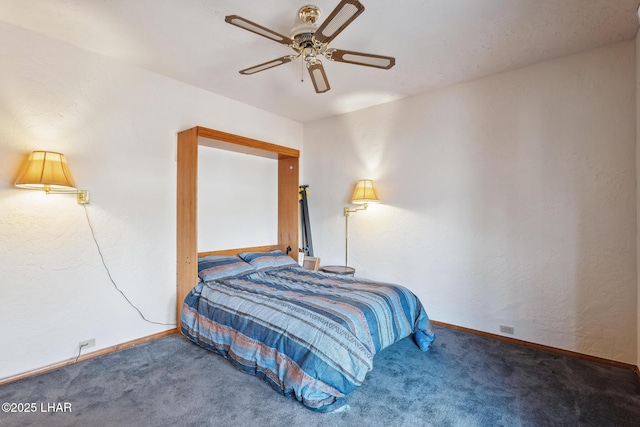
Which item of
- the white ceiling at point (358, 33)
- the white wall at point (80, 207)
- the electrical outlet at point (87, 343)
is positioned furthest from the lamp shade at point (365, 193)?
the electrical outlet at point (87, 343)

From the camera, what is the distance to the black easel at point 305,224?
4.71m

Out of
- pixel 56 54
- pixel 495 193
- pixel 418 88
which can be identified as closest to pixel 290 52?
pixel 418 88

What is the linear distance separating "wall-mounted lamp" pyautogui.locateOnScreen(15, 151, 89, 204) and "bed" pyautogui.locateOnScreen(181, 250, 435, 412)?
1.40 meters

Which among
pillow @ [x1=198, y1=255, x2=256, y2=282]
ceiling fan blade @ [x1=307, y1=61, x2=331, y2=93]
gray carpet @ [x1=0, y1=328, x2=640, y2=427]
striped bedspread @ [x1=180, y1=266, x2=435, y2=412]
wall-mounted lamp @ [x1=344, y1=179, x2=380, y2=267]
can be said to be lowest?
gray carpet @ [x1=0, y1=328, x2=640, y2=427]

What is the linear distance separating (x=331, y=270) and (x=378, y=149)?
67.0 inches

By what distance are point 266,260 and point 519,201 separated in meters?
2.79

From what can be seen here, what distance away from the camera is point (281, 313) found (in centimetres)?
231

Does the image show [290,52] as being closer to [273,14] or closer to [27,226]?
[273,14]

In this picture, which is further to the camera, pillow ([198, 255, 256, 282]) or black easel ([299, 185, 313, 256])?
black easel ([299, 185, 313, 256])

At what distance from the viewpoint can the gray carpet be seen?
1.89 m

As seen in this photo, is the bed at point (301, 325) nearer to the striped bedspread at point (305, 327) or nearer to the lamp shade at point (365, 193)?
the striped bedspread at point (305, 327)

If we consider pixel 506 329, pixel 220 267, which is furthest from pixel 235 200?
pixel 506 329

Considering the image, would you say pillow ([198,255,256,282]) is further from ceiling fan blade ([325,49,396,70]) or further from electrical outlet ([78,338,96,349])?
ceiling fan blade ([325,49,396,70])

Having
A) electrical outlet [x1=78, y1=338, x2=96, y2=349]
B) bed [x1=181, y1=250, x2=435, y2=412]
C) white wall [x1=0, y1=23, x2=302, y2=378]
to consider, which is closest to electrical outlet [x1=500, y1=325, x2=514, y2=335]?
bed [x1=181, y1=250, x2=435, y2=412]
